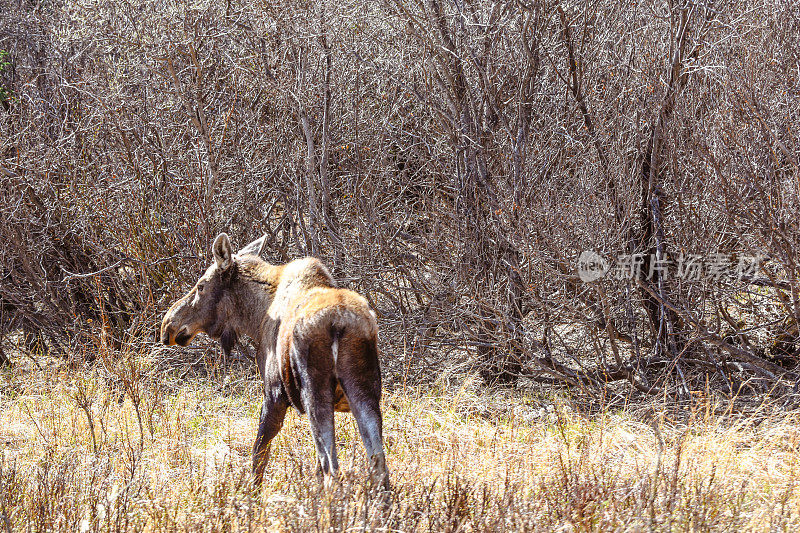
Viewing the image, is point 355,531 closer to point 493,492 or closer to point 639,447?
point 493,492

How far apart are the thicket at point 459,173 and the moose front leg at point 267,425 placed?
10.4 ft

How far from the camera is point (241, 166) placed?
31.8 ft

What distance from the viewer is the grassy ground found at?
14.4 ft

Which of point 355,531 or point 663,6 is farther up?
point 663,6

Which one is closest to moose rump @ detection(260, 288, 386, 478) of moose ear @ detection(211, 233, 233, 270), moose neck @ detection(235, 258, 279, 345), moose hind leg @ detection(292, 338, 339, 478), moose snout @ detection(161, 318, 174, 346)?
moose hind leg @ detection(292, 338, 339, 478)

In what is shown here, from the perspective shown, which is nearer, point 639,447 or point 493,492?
point 493,492

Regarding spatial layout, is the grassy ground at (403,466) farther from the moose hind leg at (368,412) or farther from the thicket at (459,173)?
the thicket at (459,173)

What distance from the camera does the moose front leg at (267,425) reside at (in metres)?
5.04

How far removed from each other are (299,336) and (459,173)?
442 cm

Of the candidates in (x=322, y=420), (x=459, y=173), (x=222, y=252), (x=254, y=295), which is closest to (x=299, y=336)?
(x=322, y=420)

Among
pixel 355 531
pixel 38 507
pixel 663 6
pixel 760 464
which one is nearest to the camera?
pixel 355 531

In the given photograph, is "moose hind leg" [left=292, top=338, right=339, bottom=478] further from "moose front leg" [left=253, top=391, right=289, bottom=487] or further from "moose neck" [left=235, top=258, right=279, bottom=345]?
"moose neck" [left=235, top=258, right=279, bottom=345]

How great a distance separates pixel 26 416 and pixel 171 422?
1733 millimetres

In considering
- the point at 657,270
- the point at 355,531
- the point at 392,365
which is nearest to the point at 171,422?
the point at 392,365
